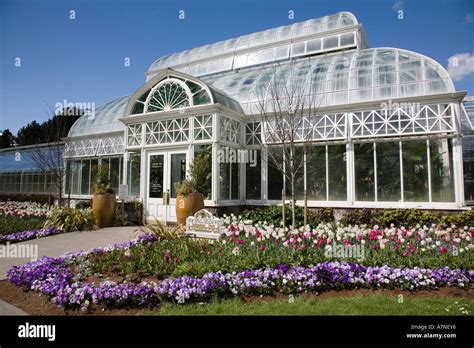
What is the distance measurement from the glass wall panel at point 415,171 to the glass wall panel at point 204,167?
678cm

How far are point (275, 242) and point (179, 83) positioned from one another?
822cm

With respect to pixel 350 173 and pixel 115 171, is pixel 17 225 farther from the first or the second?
pixel 350 173

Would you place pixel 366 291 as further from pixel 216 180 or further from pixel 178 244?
pixel 216 180

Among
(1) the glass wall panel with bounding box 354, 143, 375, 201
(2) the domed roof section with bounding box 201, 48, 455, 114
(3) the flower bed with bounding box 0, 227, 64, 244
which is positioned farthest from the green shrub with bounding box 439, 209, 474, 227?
(3) the flower bed with bounding box 0, 227, 64, 244

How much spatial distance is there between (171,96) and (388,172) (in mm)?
8781

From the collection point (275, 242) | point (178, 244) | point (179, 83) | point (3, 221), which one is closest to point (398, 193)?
point (275, 242)

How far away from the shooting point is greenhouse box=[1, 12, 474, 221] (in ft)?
31.8

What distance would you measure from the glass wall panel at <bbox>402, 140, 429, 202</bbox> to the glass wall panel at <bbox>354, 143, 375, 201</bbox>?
992 millimetres

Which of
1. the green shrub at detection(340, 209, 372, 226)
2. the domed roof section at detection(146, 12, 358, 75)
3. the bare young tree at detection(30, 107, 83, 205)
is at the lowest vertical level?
the green shrub at detection(340, 209, 372, 226)

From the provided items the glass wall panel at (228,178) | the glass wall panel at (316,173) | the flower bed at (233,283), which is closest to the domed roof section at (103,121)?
the glass wall panel at (228,178)

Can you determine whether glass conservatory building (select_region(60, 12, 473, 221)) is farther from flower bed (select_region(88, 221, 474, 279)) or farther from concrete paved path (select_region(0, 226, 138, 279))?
flower bed (select_region(88, 221, 474, 279))

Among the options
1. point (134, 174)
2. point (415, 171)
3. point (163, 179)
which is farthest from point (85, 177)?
point (415, 171)

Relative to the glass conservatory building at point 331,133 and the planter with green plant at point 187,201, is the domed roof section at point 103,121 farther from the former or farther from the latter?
the planter with green plant at point 187,201

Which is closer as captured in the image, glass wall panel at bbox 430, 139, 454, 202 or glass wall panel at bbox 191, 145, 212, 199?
glass wall panel at bbox 430, 139, 454, 202
